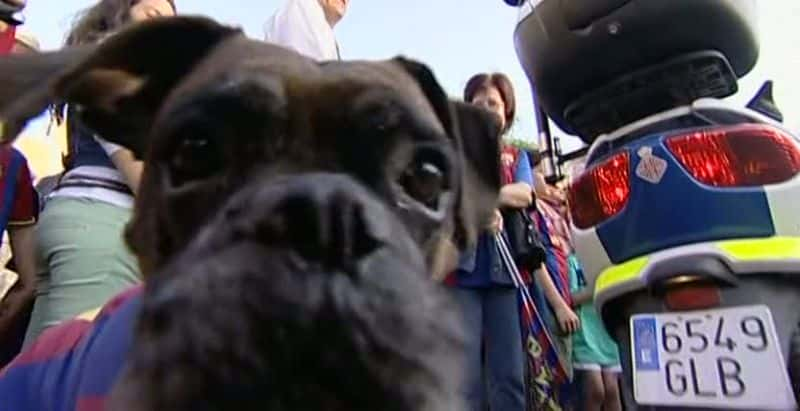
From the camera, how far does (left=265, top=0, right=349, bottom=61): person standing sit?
3.71m

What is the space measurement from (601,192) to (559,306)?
2057 millimetres

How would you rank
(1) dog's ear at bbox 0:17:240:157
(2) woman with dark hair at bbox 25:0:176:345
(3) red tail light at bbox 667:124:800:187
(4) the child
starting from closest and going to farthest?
1. (1) dog's ear at bbox 0:17:240:157
2. (3) red tail light at bbox 667:124:800:187
3. (2) woman with dark hair at bbox 25:0:176:345
4. (4) the child

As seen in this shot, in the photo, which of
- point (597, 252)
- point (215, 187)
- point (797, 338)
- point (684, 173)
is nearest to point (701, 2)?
point (684, 173)

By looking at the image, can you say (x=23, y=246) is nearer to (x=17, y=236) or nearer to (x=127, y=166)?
(x=17, y=236)

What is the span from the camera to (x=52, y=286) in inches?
122

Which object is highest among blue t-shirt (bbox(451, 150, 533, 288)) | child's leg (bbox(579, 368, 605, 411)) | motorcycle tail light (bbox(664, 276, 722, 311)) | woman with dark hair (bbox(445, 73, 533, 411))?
motorcycle tail light (bbox(664, 276, 722, 311))

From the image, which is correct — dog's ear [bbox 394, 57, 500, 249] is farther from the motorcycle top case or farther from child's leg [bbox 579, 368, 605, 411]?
child's leg [bbox 579, 368, 605, 411]

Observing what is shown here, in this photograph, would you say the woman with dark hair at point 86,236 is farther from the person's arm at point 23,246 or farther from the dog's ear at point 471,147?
the dog's ear at point 471,147

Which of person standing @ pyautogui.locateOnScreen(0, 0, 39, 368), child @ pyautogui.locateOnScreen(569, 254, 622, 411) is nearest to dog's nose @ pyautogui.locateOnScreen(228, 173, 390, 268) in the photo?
person standing @ pyautogui.locateOnScreen(0, 0, 39, 368)

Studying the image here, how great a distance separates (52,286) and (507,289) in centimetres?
211

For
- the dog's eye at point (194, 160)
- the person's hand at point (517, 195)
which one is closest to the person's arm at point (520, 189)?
the person's hand at point (517, 195)

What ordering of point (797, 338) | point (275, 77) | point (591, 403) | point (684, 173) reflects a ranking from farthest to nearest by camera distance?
point (591, 403), point (684, 173), point (797, 338), point (275, 77)

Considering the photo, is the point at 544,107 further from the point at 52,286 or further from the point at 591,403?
the point at 591,403

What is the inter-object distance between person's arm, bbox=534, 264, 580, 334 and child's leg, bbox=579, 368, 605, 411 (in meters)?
0.66
